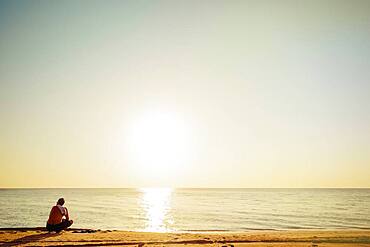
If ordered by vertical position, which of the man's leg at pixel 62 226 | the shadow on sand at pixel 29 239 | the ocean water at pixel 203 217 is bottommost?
the ocean water at pixel 203 217

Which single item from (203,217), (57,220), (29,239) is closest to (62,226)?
(57,220)

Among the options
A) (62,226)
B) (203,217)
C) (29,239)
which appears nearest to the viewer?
(29,239)

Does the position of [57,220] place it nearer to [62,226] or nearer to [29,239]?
[62,226]

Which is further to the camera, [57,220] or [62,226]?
[62,226]

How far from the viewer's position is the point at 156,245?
15836 millimetres

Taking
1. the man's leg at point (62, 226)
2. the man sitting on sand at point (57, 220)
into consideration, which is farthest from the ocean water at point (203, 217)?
the man sitting on sand at point (57, 220)

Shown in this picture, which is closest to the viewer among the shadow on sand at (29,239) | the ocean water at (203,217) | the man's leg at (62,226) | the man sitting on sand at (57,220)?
the shadow on sand at (29,239)

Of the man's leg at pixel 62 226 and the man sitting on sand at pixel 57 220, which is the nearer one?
the man sitting on sand at pixel 57 220

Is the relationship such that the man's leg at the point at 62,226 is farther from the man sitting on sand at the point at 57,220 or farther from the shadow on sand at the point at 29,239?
the shadow on sand at the point at 29,239

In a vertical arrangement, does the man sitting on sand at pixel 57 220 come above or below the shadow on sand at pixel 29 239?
above

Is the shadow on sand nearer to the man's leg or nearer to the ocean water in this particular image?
the man's leg

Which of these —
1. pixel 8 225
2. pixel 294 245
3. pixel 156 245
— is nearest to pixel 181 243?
pixel 156 245

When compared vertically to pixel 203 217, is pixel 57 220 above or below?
above

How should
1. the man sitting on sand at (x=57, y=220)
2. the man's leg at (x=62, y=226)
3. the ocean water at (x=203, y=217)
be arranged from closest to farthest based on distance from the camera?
the man sitting on sand at (x=57, y=220)
the man's leg at (x=62, y=226)
the ocean water at (x=203, y=217)
